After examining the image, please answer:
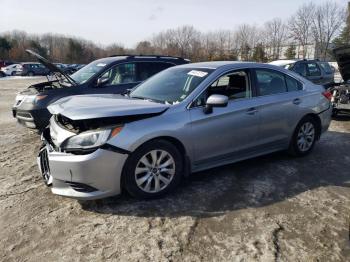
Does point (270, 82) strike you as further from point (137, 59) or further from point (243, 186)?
point (137, 59)

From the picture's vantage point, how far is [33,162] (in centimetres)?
558

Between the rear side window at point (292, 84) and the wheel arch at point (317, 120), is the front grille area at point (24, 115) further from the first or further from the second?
the wheel arch at point (317, 120)

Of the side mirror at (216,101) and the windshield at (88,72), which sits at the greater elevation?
the windshield at (88,72)

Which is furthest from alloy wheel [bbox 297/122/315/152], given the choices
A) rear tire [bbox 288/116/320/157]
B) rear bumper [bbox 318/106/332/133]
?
rear bumper [bbox 318/106/332/133]

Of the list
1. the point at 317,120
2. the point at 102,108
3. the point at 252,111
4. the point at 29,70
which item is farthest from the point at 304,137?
the point at 29,70

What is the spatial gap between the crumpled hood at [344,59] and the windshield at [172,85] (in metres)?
4.92

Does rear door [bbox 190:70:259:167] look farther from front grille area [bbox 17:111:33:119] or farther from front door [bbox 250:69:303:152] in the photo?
front grille area [bbox 17:111:33:119]

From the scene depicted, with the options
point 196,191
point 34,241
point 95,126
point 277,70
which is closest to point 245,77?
point 277,70

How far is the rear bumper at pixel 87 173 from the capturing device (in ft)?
11.9

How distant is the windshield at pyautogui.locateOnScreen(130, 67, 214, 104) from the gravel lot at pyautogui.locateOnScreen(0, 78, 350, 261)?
1182 mm

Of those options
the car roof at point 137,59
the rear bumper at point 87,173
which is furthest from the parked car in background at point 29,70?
the rear bumper at point 87,173

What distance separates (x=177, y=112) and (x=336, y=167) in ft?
9.24

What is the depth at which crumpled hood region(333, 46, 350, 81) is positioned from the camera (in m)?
8.19

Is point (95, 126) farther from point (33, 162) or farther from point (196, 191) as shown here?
point (33, 162)
